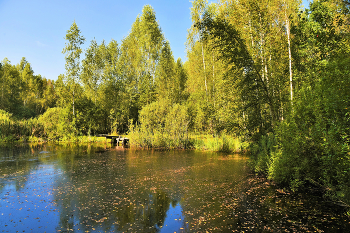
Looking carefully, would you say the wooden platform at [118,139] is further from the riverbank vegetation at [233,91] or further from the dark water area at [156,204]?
the dark water area at [156,204]

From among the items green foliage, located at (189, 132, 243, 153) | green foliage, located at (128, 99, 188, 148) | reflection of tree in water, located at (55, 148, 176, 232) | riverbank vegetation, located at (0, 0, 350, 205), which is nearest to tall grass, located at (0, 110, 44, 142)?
riverbank vegetation, located at (0, 0, 350, 205)

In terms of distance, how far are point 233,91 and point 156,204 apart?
11938mm

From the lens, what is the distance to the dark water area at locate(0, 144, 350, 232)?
5414 millimetres

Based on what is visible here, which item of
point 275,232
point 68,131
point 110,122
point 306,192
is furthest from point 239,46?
point 110,122

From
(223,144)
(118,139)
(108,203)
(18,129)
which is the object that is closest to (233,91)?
(223,144)

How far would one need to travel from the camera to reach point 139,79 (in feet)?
116

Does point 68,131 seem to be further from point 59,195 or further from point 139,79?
point 59,195

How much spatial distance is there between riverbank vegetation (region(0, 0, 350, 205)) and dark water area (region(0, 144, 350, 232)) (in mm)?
1050

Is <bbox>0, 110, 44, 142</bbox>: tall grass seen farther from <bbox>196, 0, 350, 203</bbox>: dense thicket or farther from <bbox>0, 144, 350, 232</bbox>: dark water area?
<bbox>196, 0, 350, 203</bbox>: dense thicket

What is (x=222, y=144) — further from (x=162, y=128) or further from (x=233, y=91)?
(x=162, y=128)

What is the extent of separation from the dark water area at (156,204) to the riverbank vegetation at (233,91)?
1.05 meters

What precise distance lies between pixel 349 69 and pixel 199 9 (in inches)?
873

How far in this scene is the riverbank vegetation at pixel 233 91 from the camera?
276 inches

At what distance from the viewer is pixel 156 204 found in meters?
6.98
